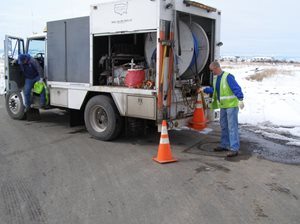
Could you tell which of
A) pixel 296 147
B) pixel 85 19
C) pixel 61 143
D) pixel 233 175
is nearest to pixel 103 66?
pixel 85 19

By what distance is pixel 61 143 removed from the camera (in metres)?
7.51

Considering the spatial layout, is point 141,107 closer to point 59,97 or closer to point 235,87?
point 235,87

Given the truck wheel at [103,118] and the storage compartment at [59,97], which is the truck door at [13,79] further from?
the truck wheel at [103,118]

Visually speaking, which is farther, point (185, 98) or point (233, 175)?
point (185, 98)

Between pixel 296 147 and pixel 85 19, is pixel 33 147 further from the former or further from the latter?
pixel 296 147

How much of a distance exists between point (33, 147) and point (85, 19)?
2.94 metres

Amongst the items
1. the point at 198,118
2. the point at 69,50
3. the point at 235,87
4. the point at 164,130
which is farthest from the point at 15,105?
the point at 235,87

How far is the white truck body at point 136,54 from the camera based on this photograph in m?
6.55

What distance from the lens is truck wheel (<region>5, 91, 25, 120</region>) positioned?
9.98 meters

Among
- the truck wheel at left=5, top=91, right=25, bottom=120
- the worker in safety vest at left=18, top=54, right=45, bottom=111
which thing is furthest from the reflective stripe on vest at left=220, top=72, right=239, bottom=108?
the truck wheel at left=5, top=91, right=25, bottom=120

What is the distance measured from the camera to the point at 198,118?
7328 millimetres

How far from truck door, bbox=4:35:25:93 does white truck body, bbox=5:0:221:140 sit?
146 cm

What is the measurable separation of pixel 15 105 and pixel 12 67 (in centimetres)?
106

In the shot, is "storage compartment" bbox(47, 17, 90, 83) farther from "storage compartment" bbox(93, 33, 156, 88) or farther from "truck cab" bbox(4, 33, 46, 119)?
"truck cab" bbox(4, 33, 46, 119)
